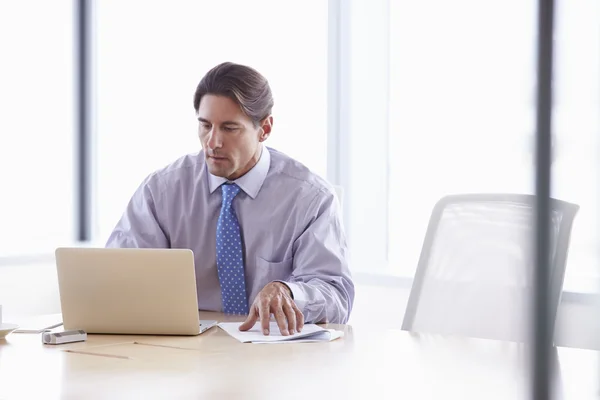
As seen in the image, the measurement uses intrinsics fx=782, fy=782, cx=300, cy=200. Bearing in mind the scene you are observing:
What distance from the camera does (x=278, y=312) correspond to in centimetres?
164

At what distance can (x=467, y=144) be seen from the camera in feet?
10.4

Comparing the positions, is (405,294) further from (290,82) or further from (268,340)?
(268,340)

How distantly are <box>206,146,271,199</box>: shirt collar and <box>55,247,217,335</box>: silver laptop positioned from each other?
24.4 inches

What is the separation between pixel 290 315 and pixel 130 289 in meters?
0.34

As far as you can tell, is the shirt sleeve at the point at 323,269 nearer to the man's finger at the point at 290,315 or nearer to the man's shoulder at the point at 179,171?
the man's finger at the point at 290,315

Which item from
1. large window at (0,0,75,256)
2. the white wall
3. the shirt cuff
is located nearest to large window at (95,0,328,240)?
large window at (0,0,75,256)

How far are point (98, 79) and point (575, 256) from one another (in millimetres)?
4082

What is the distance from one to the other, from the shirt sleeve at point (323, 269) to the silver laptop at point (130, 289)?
0.87 ft

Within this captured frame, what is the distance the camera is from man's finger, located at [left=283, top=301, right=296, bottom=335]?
1646mm

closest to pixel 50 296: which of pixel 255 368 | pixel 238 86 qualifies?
pixel 238 86

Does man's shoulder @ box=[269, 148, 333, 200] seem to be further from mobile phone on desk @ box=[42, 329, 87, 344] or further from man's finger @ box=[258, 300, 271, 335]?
mobile phone on desk @ box=[42, 329, 87, 344]

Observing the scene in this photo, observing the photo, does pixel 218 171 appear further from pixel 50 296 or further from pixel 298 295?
pixel 50 296

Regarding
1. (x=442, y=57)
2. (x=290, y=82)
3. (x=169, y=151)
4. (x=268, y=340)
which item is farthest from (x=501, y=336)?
(x=169, y=151)

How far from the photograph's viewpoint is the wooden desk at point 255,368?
1.19m
